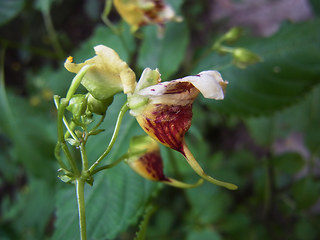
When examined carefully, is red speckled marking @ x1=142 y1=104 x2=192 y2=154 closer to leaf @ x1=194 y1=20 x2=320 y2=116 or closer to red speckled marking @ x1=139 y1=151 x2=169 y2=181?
red speckled marking @ x1=139 y1=151 x2=169 y2=181

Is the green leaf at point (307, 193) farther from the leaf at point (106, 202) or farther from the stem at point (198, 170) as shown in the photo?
the stem at point (198, 170)

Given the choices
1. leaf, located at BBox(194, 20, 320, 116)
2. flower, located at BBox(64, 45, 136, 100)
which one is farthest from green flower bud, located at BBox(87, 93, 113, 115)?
leaf, located at BBox(194, 20, 320, 116)

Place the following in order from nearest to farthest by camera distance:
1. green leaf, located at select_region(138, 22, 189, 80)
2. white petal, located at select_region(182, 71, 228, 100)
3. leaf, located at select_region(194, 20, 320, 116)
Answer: white petal, located at select_region(182, 71, 228, 100) < leaf, located at select_region(194, 20, 320, 116) < green leaf, located at select_region(138, 22, 189, 80)

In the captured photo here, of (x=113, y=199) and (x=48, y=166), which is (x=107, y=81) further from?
(x=48, y=166)

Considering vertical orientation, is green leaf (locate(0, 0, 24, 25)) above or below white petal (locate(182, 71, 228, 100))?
above

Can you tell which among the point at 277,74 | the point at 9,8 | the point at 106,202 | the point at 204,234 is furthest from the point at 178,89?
the point at 9,8

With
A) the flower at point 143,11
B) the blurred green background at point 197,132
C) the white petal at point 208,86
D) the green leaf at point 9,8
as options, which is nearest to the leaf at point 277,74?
the blurred green background at point 197,132

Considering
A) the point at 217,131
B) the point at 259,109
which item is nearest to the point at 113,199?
the point at 259,109
